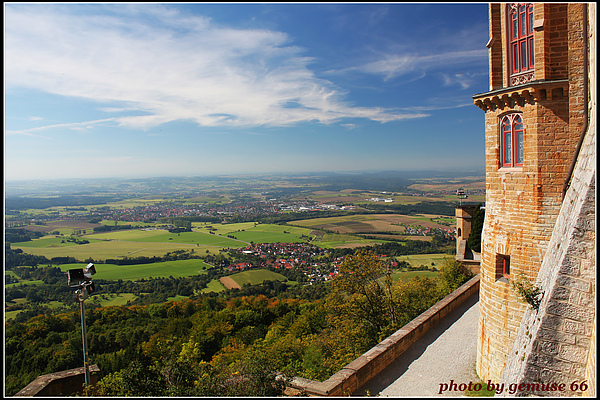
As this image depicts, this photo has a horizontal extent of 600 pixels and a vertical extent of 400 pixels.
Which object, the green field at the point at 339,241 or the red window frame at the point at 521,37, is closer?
the red window frame at the point at 521,37

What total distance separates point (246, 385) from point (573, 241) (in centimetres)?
563

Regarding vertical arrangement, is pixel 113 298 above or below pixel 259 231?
below

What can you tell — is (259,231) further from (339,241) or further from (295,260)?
(295,260)

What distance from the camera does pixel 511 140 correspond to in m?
7.11

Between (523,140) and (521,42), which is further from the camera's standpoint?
(521,42)

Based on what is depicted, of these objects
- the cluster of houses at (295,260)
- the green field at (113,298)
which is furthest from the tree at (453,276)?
the green field at (113,298)

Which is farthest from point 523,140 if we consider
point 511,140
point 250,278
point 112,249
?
point 112,249

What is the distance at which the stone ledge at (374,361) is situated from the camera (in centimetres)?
666

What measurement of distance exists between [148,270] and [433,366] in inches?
2233

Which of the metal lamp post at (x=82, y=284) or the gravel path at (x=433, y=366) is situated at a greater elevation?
the metal lamp post at (x=82, y=284)

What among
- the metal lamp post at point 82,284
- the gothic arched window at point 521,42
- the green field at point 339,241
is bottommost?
the green field at point 339,241

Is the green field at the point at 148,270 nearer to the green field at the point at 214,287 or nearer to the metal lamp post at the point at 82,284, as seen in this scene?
the green field at the point at 214,287

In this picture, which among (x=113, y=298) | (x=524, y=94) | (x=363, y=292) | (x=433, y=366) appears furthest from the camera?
(x=113, y=298)

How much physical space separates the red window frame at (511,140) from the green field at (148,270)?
52839 mm
